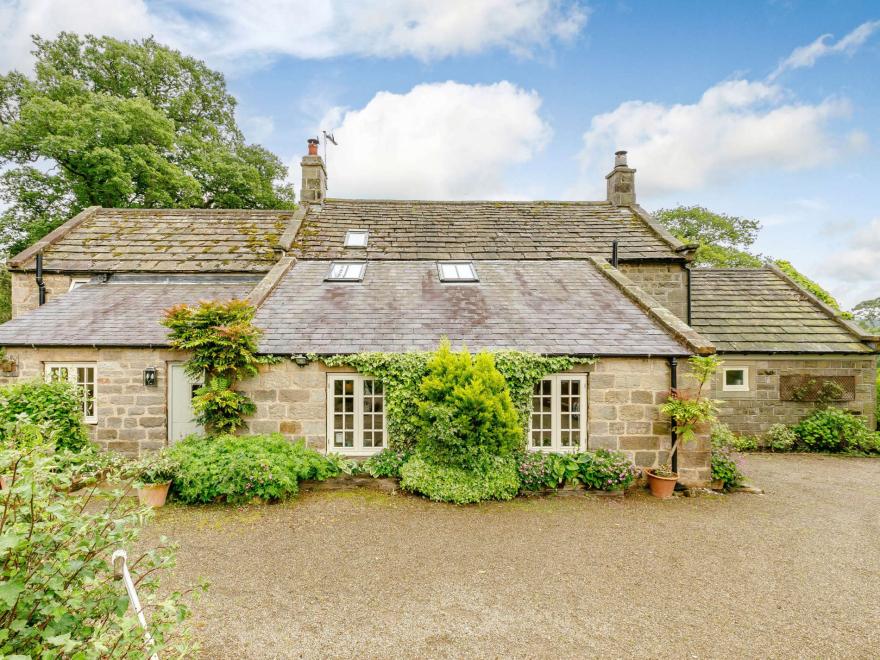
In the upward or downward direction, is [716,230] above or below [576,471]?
above

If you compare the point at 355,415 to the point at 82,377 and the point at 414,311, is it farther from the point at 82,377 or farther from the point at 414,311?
the point at 82,377

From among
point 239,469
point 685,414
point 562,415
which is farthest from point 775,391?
point 239,469

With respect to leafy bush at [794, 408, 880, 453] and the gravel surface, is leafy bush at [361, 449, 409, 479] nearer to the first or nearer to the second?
the gravel surface

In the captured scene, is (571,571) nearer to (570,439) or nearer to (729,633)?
(729,633)

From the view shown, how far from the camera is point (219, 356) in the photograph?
8109mm

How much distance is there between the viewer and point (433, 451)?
792 centimetres

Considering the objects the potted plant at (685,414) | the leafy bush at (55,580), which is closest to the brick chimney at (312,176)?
the potted plant at (685,414)

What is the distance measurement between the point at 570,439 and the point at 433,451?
2.94 m

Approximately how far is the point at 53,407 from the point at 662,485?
471 inches

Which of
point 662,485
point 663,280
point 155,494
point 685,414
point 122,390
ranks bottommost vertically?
point 662,485

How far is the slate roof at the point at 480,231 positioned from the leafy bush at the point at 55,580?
11.3 meters

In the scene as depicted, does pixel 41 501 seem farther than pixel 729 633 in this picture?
No

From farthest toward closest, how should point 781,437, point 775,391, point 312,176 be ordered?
point 312,176 → point 775,391 → point 781,437

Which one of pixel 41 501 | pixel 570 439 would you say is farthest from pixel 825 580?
pixel 41 501
